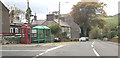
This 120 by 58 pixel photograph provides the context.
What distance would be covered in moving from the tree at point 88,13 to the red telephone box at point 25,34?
41.6 metres

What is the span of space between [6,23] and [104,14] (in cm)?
3956

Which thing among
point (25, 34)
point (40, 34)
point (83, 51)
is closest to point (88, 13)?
point (40, 34)

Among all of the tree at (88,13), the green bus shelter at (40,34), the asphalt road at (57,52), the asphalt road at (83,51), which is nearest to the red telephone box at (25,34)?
the green bus shelter at (40,34)

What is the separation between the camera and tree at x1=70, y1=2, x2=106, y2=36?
Result: 62188 mm

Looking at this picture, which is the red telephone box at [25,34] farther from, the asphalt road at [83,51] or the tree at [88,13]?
the tree at [88,13]

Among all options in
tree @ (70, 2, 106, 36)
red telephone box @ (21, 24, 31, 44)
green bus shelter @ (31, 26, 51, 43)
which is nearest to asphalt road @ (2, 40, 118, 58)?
red telephone box @ (21, 24, 31, 44)

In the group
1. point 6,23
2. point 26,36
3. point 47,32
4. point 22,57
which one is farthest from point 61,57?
point 6,23

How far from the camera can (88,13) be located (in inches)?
2466

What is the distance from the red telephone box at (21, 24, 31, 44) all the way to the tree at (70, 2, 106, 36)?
4158 centimetres

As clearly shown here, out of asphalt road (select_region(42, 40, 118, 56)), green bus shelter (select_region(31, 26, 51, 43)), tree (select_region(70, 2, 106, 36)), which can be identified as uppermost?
tree (select_region(70, 2, 106, 36))

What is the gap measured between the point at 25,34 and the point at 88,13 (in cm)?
4417

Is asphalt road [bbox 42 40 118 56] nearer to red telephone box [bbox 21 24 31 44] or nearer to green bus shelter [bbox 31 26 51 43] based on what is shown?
red telephone box [bbox 21 24 31 44]

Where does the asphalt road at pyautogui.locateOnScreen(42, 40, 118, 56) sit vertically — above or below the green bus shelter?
below

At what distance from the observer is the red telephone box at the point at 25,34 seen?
2159 centimetres
